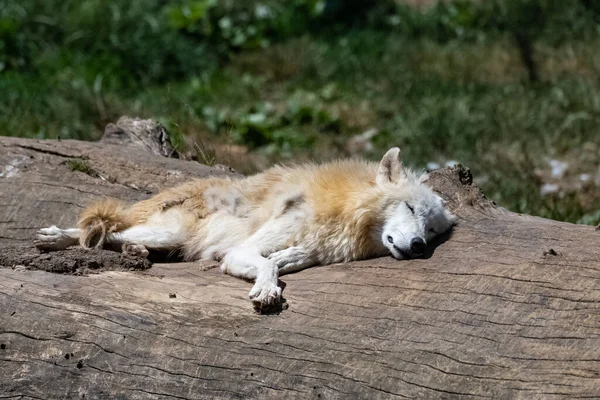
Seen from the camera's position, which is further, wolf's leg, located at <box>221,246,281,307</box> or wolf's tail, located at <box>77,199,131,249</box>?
wolf's tail, located at <box>77,199,131,249</box>

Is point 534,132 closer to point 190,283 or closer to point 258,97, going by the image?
point 258,97

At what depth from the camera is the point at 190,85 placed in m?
12.2

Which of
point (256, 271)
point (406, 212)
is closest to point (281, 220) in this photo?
point (256, 271)

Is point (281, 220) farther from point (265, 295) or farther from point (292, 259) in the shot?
point (265, 295)

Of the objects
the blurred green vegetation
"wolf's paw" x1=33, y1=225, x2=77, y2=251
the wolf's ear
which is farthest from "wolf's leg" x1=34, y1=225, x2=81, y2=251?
the blurred green vegetation

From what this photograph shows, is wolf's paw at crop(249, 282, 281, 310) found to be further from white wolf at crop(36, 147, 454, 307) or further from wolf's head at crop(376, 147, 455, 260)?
wolf's head at crop(376, 147, 455, 260)

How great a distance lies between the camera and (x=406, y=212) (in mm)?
5176

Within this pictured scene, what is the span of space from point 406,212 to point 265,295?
3.98ft

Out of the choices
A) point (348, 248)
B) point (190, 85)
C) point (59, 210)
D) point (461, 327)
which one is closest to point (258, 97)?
point (190, 85)

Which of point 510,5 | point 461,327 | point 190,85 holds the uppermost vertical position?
point 510,5

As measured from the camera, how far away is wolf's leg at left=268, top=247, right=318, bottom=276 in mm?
5008

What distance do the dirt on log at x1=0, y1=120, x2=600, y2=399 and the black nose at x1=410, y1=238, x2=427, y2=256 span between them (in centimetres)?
9

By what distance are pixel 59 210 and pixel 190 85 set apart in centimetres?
641

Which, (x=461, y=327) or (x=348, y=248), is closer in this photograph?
(x=461, y=327)
